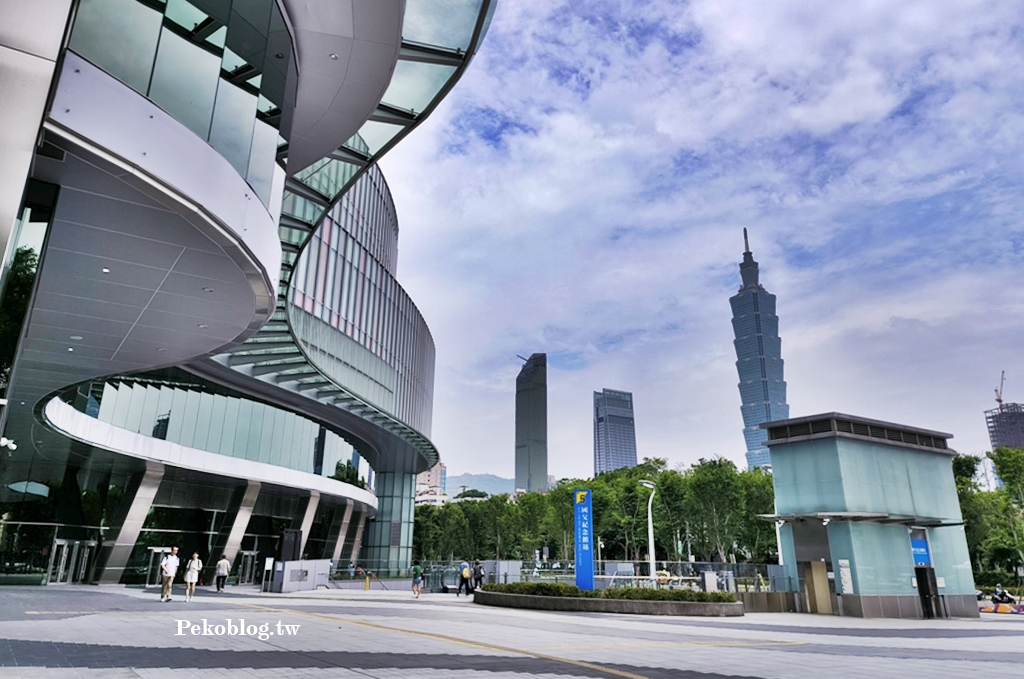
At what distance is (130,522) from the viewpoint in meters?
30.3

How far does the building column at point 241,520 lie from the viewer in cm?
3591

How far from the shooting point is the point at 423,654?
9.53 metres

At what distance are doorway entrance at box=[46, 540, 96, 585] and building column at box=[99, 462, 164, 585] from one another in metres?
0.90

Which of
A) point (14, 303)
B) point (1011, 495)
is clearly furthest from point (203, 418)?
point (1011, 495)

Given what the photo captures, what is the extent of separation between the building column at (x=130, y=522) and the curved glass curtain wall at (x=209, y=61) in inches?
922

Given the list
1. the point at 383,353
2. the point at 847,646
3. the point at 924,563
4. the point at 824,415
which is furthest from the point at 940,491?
the point at 383,353

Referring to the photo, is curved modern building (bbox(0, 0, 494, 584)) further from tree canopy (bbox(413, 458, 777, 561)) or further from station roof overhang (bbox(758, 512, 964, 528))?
tree canopy (bbox(413, 458, 777, 561))

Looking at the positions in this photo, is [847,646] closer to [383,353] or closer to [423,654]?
[423,654]

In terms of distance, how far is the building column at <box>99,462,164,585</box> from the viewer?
1177 inches

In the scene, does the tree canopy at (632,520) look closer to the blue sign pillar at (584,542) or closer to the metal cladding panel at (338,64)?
the blue sign pillar at (584,542)

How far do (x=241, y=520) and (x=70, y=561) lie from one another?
813cm

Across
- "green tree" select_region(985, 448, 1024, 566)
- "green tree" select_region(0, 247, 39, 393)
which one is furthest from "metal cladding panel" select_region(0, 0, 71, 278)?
"green tree" select_region(985, 448, 1024, 566)

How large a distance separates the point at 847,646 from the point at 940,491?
18969 mm

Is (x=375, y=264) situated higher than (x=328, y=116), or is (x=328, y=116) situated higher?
(x=375, y=264)
